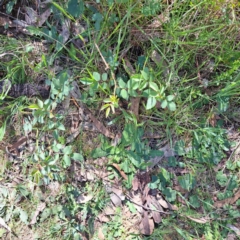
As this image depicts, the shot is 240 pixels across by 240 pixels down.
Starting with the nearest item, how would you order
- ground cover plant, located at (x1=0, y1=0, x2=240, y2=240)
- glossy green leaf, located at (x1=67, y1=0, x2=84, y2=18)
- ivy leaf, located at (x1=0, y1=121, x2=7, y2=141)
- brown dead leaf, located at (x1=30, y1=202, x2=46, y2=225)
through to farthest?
glossy green leaf, located at (x1=67, y1=0, x2=84, y2=18) → ground cover plant, located at (x1=0, y1=0, x2=240, y2=240) → ivy leaf, located at (x1=0, y1=121, x2=7, y2=141) → brown dead leaf, located at (x1=30, y1=202, x2=46, y2=225)

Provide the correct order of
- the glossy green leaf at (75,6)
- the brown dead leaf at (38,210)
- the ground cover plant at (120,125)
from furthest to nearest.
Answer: the brown dead leaf at (38,210), the ground cover plant at (120,125), the glossy green leaf at (75,6)

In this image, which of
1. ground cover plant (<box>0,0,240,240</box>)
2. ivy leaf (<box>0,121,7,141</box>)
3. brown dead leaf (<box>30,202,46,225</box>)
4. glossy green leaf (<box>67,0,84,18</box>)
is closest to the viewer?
glossy green leaf (<box>67,0,84,18</box>)

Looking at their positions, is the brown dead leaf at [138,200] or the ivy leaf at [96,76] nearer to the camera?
the ivy leaf at [96,76]

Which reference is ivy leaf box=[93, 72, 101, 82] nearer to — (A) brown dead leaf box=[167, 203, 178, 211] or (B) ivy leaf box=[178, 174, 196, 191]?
(B) ivy leaf box=[178, 174, 196, 191]

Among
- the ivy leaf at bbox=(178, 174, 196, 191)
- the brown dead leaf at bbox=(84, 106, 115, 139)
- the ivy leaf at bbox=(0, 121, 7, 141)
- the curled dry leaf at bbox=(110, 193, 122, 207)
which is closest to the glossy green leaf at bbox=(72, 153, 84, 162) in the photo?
the brown dead leaf at bbox=(84, 106, 115, 139)

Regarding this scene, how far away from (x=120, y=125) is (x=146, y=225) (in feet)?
1.94

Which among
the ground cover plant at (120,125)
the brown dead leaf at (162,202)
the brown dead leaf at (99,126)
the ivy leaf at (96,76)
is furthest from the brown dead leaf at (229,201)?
the ivy leaf at (96,76)

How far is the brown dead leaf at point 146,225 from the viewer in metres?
1.74

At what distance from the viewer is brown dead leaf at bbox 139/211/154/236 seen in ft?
5.69

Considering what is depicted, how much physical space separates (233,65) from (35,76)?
3.52 feet

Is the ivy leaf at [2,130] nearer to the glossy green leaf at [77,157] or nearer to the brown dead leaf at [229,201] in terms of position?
the glossy green leaf at [77,157]

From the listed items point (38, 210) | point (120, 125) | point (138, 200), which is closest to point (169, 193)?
point (138, 200)

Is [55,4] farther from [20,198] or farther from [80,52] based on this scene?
[20,198]

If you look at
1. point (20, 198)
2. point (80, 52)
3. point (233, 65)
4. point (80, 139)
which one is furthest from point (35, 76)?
point (233, 65)
